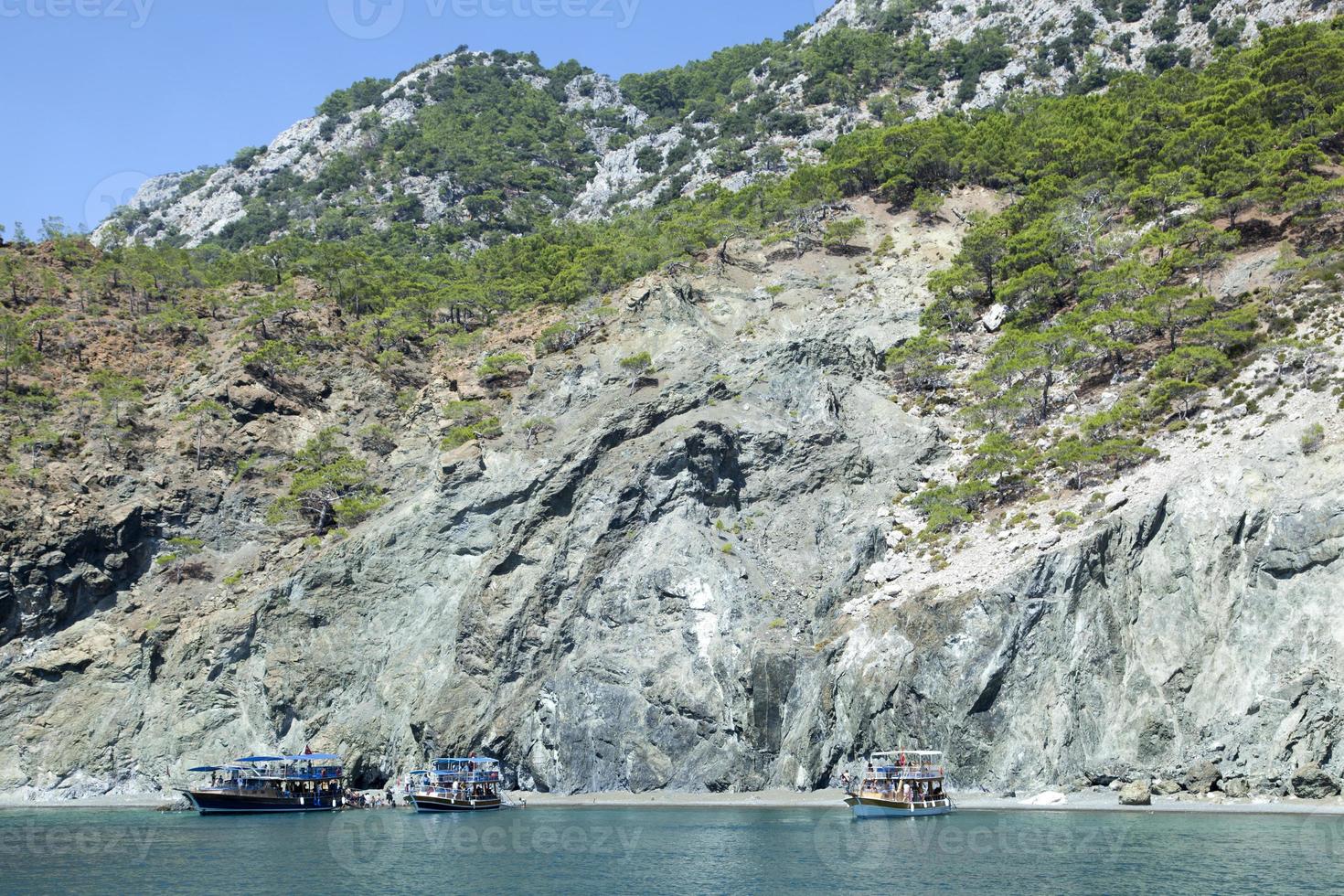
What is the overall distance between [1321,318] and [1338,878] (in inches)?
1798

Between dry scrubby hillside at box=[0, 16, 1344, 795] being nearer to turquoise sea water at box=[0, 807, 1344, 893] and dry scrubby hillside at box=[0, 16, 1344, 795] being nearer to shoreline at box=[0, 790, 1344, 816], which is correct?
shoreline at box=[0, 790, 1344, 816]

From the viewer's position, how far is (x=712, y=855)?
47781 mm

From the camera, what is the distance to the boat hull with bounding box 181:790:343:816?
72938 millimetres

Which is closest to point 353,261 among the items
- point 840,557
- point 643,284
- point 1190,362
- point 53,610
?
point 643,284

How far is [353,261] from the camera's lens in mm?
129625

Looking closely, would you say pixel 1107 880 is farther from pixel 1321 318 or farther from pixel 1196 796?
pixel 1321 318

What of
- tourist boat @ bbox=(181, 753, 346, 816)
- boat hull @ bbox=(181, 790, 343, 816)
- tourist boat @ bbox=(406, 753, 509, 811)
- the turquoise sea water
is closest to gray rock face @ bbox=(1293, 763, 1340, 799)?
the turquoise sea water

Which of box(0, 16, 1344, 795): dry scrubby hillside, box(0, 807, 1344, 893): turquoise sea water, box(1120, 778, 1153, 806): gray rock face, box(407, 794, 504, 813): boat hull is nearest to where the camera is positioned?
box(0, 807, 1344, 893): turquoise sea water

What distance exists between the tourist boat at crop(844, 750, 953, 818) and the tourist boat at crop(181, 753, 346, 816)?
37.1 m

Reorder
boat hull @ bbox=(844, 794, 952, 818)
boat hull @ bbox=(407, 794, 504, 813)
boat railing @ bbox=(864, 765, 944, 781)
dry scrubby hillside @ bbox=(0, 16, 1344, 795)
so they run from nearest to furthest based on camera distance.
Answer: boat hull @ bbox=(844, 794, 952, 818) < boat railing @ bbox=(864, 765, 944, 781) < dry scrubby hillside @ bbox=(0, 16, 1344, 795) < boat hull @ bbox=(407, 794, 504, 813)

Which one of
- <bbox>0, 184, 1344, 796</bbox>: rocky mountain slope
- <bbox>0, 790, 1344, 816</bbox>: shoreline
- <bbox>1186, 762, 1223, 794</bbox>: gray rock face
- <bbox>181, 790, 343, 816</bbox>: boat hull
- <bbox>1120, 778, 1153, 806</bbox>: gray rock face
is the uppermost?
<bbox>0, 184, 1344, 796</bbox>: rocky mountain slope

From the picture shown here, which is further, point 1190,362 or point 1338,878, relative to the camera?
point 1190,362

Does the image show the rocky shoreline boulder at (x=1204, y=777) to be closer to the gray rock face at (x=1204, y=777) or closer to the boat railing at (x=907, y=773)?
the gray rock face at (x=1204, y=777)

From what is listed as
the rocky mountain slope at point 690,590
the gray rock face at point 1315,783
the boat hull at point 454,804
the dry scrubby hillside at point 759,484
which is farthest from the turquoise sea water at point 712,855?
the dry scrubby hillside at point 759,484
